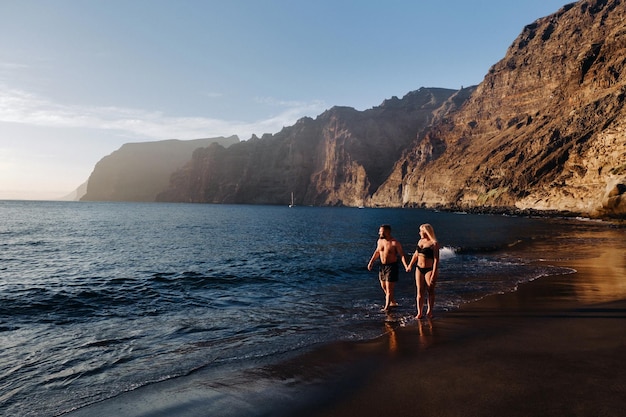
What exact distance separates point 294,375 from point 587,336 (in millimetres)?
5680

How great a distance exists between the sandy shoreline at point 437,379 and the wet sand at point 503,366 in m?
0.02

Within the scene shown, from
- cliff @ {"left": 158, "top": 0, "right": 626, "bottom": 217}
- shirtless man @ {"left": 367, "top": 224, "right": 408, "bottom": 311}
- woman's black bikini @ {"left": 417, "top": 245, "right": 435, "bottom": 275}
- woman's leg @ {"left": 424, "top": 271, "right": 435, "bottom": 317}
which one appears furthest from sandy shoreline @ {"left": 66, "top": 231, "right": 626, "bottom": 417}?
cliff @ {"left": 158, "top": 0, "right": 626, "bottom": 217}

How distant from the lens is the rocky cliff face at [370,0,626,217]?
71938 millimetres

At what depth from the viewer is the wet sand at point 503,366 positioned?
181 inches

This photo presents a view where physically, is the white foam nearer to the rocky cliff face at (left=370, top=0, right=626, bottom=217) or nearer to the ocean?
the ocean

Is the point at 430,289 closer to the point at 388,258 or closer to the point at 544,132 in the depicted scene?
the point at 388,258

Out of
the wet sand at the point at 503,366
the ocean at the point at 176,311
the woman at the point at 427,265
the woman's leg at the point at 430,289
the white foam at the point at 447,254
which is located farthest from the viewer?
the white foam at the point at 447,254

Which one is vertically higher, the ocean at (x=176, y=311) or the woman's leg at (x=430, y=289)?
the woman's leg at (x=430, y=289)

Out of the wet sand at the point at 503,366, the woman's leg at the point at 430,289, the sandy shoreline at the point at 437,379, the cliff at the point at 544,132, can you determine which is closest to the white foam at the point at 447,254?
the wet sand at the point at 503,366

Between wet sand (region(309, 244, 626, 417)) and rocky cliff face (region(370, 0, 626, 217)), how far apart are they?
57.1 meters

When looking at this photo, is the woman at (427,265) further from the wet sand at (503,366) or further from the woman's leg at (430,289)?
the wet sand at (503,366)

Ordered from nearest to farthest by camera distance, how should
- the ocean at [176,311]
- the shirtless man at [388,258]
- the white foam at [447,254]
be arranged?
1. the ocean at [176,311]
2. the shirtless man at [388,258]
3. the white foam at [447,254]

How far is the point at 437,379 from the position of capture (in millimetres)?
5473

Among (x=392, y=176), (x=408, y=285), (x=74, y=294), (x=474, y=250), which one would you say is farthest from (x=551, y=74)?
(x=74, y=294)
